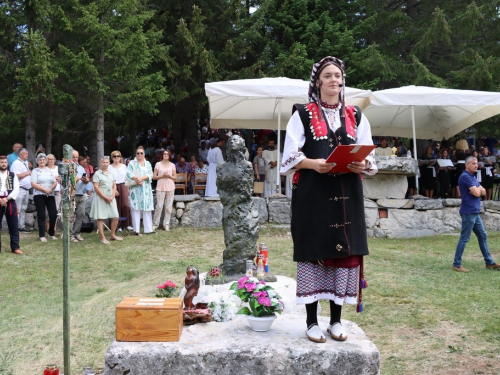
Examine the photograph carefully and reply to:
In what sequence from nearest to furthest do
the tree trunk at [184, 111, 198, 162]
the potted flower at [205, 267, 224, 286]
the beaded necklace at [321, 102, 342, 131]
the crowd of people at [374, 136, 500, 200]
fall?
the beaded necklace at [321, 102, 342, 131], the potted flower at [205, 267, 224, 286], the crowd of people at [374, 136, 500, 200], the tree trunk at [184, 111, 198, 162]

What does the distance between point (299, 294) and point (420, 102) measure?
358 inches

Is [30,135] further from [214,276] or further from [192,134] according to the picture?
[214,276]

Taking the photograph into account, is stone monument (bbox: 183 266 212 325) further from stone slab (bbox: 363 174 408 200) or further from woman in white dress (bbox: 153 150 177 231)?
stone slab (bbox: 363 174 408 200)

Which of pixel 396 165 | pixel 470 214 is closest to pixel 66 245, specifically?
pixel 470 214

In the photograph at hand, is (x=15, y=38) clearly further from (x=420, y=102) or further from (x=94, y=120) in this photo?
(x=420, y=102)

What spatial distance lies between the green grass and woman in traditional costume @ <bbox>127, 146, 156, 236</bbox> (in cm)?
42

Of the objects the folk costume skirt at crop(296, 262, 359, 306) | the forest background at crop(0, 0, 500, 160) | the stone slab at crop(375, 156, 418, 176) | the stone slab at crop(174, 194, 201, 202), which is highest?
the forest background at crop(0, 0, 500, 160)

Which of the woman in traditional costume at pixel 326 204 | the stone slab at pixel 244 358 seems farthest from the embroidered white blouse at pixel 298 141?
the stone slab at pixel 244 358

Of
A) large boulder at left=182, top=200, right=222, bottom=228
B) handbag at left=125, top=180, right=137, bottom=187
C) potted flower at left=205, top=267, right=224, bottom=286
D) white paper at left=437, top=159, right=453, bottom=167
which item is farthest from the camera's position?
white paper at left=437, top=159, right=453, bottom=167

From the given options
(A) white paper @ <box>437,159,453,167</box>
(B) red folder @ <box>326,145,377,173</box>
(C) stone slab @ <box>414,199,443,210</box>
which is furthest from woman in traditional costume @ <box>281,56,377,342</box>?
(A) white paper @ <box>437,159,453,167</box>

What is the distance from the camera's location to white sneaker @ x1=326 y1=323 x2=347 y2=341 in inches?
158

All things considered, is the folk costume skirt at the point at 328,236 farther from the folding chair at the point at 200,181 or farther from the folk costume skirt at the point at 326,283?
the folding chair at the point at 200,181

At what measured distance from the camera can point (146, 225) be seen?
37.2 feet

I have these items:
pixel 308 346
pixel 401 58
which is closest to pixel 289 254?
pixel 308 346
